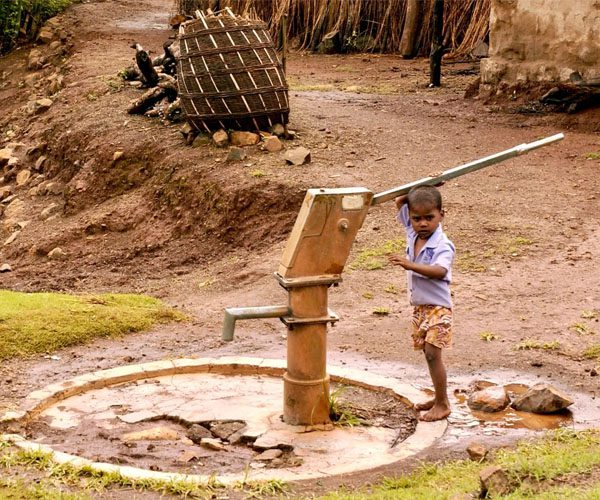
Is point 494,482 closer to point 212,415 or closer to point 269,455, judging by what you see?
point 269,455

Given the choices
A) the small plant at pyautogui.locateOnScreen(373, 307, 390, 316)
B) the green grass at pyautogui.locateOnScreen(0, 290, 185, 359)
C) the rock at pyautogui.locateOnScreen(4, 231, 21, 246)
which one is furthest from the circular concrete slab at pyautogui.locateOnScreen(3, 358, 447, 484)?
the rock at pyautogui.locateOnScreen(4, 231, 21, 246)

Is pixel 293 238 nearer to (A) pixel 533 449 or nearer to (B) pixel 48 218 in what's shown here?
(A) pixel 533 449

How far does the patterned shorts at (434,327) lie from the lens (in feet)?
16.6

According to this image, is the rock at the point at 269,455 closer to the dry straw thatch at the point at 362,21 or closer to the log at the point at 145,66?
the log at the point at 145,66

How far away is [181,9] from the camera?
19.5 meters

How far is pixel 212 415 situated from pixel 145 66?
30.3 ft

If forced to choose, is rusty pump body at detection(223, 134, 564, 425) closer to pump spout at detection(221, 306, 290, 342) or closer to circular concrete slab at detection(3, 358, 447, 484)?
pump spout at detection(221, 306, 290, 342)

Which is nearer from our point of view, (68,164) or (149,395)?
(149,395)

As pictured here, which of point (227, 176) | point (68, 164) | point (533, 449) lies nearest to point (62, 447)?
point (533, 449)

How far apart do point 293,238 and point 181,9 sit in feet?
50.5

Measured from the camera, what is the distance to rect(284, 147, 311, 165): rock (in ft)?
33.7

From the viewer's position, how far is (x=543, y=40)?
37.9 ft

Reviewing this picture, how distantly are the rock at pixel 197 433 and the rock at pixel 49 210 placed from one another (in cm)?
764

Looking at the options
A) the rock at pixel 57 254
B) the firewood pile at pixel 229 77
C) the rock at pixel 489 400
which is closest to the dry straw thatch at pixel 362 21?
the firewood pile at pixel 229 77
